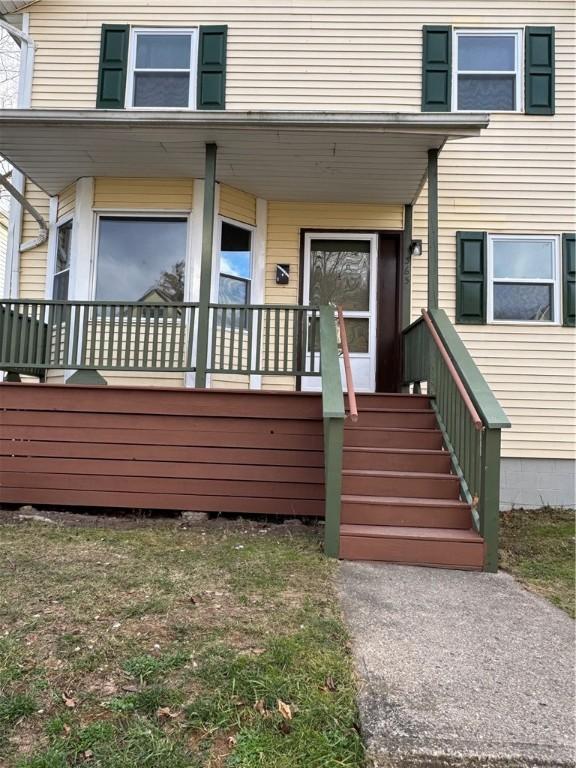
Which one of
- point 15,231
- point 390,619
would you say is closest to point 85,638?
point 390,619

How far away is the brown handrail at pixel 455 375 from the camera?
3572 mm

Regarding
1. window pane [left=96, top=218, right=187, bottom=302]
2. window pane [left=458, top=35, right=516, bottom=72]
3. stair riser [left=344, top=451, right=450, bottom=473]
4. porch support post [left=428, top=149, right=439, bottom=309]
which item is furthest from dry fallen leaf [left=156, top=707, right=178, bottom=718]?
window pane [left=458, top=35, right=516, bottom=72]

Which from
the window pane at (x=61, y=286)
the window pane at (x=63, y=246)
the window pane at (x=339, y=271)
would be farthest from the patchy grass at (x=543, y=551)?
the window pane at (x=63, y=246)

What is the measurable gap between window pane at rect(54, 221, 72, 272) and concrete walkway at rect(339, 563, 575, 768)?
208 inches

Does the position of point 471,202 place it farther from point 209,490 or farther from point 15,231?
point 15,231

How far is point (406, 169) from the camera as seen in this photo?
5.43 metres

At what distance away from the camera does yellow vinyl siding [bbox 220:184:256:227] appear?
6062 millimetres

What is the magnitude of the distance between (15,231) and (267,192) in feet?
11.2

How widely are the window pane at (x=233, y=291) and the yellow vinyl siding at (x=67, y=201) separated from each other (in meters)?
2.07

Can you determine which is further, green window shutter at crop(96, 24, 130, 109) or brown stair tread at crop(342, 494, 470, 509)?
green window shutter at crop(96, 24, 130, 109)

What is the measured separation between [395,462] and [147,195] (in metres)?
4.33

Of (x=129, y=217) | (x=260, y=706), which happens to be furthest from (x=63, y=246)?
(x=260, y=706)

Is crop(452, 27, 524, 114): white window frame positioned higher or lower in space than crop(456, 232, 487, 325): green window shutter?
higher

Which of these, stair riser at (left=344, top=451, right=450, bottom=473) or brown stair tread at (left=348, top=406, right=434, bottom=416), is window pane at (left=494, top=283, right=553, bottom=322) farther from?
stair riser at (left=344, top=451, right=450, bottom=473)
